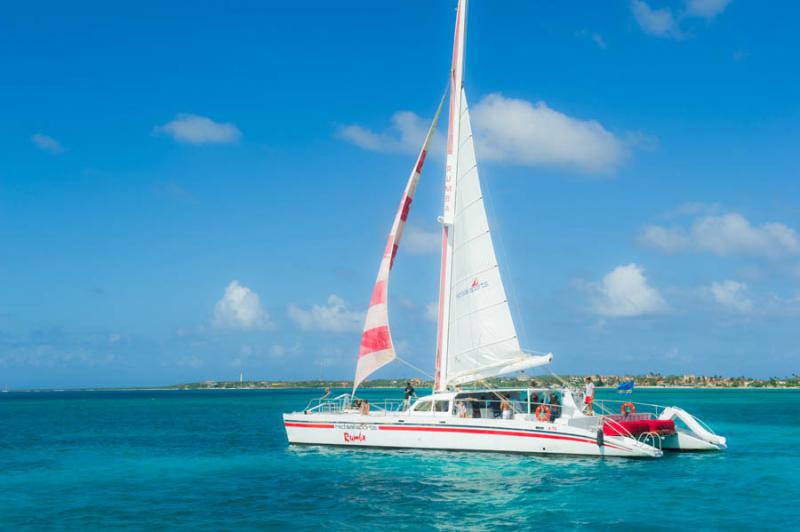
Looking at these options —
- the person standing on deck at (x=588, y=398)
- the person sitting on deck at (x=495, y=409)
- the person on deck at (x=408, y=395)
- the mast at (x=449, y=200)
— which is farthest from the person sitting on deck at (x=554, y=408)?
the person on deck at (x=408, y=395)

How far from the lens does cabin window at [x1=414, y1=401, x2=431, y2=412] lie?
31.5 metres

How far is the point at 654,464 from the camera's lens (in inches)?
1101

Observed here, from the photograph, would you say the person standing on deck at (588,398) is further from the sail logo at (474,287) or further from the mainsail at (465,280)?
the sail logo at (474,287)

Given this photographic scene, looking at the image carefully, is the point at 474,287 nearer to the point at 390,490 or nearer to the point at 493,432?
the point at 493,432

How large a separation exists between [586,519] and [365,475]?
9.31 m

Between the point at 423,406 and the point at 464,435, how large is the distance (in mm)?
2682

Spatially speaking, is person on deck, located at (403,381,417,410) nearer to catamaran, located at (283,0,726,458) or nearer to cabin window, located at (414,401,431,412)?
catamaran, located at (283,0,726,458)

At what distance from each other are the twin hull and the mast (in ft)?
7.15

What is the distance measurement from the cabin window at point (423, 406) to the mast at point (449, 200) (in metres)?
0.74

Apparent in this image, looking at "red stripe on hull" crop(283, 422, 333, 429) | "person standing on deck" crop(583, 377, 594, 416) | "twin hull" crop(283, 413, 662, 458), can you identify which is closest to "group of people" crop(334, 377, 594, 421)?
"person standing on deck" crop(583, 377, 594, 416)

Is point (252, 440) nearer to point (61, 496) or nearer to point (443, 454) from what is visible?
point (443, 454)

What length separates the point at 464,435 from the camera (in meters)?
29.6

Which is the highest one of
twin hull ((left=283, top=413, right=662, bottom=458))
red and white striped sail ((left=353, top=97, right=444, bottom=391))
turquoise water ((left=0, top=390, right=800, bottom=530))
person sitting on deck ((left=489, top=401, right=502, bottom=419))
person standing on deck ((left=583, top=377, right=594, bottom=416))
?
red and white striped sail ((left=353, top=97, right=444, bottom=391))

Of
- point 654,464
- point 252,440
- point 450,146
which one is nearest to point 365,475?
point 654,464
